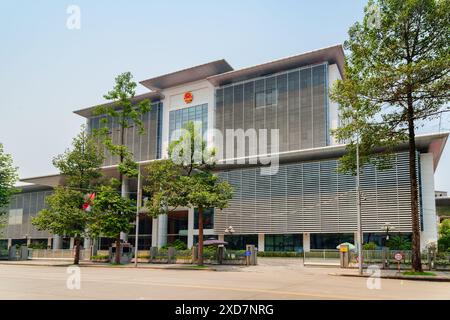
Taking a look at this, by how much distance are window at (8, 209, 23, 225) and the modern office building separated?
1.11 ft

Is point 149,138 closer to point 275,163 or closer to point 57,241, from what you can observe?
point 57,241

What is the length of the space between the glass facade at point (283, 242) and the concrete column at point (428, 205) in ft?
45.4

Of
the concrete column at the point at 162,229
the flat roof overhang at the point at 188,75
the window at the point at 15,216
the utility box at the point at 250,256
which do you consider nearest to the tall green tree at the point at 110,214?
the utility box at the point at 250,256

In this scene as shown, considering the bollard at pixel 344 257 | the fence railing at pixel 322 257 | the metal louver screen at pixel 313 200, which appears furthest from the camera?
the metal louver screen at pixel 313 200

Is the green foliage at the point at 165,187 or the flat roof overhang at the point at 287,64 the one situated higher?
the flat roof overhang at the point at 287,64

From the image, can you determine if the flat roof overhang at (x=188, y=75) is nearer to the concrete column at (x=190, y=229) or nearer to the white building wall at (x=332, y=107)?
the white building wall at (x=332, y=107)

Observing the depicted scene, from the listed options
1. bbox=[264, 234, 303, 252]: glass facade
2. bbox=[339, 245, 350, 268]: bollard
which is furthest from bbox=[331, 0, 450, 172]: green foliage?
bbox=[264, 234, 303, 252]: glass facade

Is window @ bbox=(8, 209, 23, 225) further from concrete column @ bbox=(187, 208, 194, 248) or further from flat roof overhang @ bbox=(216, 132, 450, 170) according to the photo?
flat roof overhang @ bbox=(216, 132, 450, 170)

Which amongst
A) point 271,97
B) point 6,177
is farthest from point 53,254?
point 271,97

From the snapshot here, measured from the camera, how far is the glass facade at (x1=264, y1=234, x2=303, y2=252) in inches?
1987

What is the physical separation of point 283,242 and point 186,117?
2727 centimetres

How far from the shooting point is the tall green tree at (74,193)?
38.7 metres
